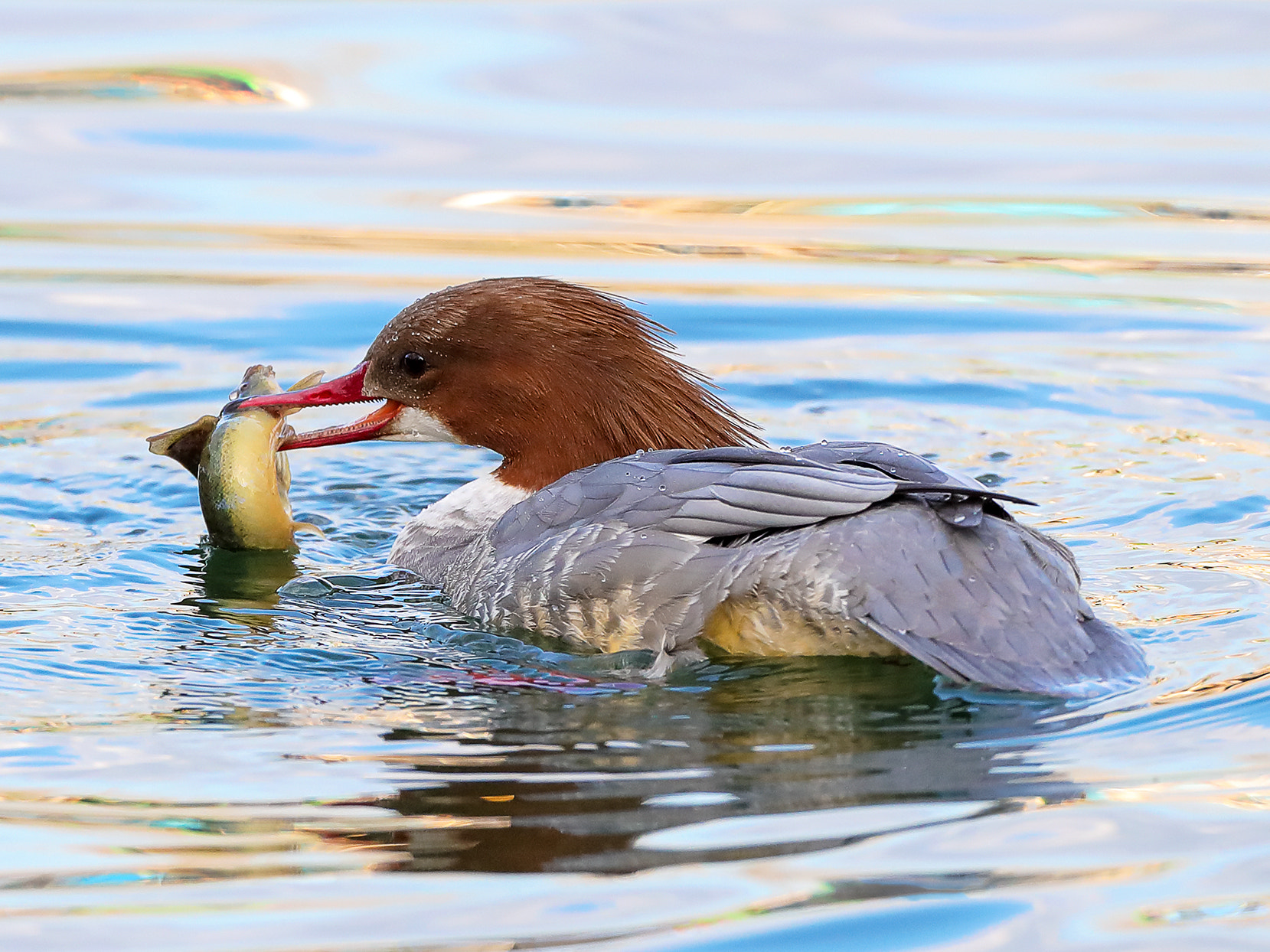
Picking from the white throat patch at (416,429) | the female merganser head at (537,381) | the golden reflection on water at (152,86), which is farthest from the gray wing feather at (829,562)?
the golden reflection on water at (152,86)

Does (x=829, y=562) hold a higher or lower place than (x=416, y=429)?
lower

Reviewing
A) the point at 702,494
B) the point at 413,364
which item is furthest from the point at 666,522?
the point at 413,364

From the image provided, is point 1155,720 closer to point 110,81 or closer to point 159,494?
point 159,494

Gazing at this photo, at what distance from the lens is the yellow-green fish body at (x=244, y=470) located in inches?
236

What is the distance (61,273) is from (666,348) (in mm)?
5113

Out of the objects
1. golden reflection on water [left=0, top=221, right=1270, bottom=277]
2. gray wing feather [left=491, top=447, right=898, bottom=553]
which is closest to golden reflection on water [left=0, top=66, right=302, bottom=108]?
golden reflection on water [left=0, top=221, right=1270, bottom=277]

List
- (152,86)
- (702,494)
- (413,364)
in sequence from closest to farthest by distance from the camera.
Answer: (702,494)
(413,364)
(152,86)

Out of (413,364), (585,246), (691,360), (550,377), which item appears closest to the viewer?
(550,377)

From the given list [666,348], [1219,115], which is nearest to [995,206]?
[1219,115]

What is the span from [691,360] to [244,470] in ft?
10.5

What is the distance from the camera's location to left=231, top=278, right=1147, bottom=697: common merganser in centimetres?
452

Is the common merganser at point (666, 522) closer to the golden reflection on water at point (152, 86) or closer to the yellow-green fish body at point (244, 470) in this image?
the yellow-green fish body at point (244, 470)

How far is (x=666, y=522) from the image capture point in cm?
500

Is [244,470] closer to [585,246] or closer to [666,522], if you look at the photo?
[666,522]
